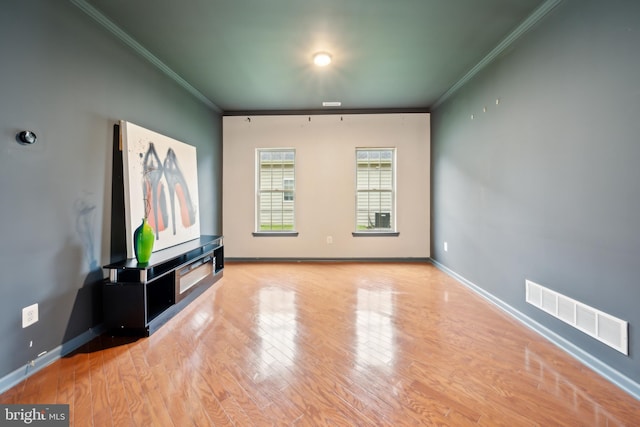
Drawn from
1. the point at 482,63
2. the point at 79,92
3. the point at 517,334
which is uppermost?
the point at 482,63

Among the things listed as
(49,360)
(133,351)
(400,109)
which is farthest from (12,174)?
(400,109)

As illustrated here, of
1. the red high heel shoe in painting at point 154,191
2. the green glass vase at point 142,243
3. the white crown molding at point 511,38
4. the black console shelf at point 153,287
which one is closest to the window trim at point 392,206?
the white crown molding at point 511,38

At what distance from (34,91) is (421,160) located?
15.3 ft

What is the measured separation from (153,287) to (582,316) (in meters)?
3.65

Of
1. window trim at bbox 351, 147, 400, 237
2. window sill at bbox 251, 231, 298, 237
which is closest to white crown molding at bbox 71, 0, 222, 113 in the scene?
window sill at bbox 251, 231, 298, 237

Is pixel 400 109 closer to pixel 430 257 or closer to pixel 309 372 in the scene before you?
pixel 430 257

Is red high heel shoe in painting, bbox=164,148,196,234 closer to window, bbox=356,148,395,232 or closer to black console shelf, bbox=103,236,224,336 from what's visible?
black console shelf, bbox=103,236,224,336

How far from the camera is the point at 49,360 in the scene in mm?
1768

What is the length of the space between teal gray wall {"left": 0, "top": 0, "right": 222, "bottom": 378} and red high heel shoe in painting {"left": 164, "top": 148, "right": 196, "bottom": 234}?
0.59 metres

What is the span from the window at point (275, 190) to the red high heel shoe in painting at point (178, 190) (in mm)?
1479

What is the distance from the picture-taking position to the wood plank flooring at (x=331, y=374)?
53.1 inches

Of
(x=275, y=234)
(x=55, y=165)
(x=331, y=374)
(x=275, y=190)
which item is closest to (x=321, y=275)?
(x=275, y=234)

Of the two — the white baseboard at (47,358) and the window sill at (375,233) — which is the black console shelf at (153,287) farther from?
the window sill at (375,233)

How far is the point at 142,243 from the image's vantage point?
87.5 inches
